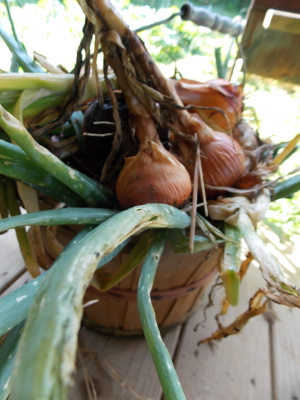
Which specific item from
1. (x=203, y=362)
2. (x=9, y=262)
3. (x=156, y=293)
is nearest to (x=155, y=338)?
(x=156, y=293)

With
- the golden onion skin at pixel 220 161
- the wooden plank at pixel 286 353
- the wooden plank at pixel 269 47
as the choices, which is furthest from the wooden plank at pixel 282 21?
the wooden plank at pixel 286 353

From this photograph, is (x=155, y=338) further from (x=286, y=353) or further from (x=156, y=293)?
(x=286, y=353)

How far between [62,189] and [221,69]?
1.49ft

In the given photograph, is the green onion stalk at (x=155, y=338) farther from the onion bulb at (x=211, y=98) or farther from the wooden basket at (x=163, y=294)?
the onion bulb at (x=211, y=98)

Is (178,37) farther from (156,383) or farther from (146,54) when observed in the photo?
(156,383)

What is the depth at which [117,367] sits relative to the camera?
1.56 ft

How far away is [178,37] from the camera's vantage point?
59.5 inches

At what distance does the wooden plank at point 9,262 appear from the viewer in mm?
584

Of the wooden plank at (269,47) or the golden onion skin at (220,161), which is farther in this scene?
the wooden plank at (269,47)

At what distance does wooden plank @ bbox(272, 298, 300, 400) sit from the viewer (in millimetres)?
459

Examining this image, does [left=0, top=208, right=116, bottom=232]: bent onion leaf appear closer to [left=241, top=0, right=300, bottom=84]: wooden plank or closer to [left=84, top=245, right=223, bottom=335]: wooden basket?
[left=84, top=245, right=223, bottom=335]: wooden basket

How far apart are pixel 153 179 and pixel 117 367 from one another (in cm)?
36

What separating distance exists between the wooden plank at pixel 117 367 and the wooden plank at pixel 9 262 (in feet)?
0.64

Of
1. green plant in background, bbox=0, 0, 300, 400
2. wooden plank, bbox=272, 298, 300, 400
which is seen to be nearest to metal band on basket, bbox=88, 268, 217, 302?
green plant in background, bbox=0, 0, 300, 400
